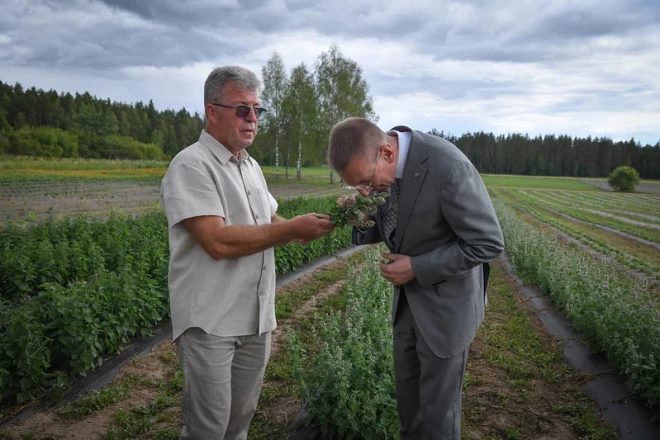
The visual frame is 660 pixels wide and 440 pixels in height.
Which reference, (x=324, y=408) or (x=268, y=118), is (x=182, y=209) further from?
(x=268, y=118)

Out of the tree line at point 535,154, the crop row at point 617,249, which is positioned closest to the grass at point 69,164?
the crop row at point 617,249

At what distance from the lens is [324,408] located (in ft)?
10.4

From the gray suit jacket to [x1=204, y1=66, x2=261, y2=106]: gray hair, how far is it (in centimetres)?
84

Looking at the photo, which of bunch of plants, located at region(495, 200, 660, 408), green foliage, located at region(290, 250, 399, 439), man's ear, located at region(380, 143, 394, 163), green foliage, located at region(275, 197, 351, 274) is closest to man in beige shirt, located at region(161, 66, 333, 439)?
man's ear, located at region(380, 143, 394, 163)

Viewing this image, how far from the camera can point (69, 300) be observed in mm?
4359

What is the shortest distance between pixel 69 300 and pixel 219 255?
122 inches

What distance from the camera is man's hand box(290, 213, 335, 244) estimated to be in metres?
2.26

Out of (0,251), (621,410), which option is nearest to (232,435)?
(621,410)

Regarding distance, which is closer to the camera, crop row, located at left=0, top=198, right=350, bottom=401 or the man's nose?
the man's nose

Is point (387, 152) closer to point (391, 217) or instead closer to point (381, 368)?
point (391, 217)

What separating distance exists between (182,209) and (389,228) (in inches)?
44.0

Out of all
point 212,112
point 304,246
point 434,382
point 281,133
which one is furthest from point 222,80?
point 281,133

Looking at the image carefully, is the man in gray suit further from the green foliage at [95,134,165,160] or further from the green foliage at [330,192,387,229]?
the green foliage at [95,134,165,160]

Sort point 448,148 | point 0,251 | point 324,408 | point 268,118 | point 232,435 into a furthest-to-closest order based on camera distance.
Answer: point 268,118, point 0,251, point 324,408, point 232,435, point 448,148
